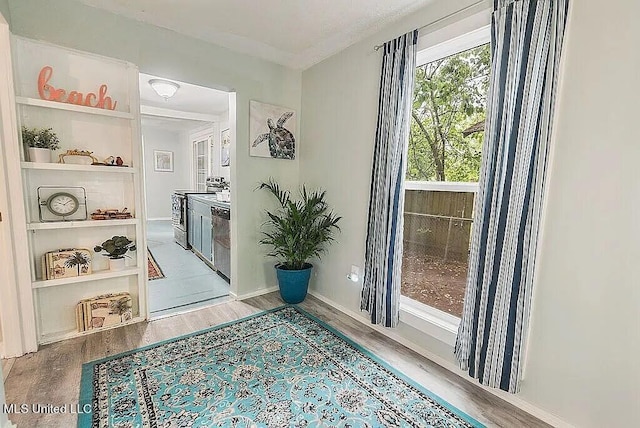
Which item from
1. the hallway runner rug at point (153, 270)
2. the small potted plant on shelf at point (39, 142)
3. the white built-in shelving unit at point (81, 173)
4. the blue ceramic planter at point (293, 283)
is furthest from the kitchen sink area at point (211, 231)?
the small potted plant on shelf at point (39, 142)

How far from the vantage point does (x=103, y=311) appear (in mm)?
2303

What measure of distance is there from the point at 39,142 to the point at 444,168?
2.83m

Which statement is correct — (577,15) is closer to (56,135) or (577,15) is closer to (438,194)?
(438,194)

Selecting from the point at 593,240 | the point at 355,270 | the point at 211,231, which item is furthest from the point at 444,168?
the point at 211,231

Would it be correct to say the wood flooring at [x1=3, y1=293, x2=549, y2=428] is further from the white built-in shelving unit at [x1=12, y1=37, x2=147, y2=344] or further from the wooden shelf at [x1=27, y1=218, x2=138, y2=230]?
the wooden shelf at [x1=27, y1=218, x2=138, y2=230]

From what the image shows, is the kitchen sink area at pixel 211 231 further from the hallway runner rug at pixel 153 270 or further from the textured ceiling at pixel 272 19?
the textured ceiling at pixel 272 19

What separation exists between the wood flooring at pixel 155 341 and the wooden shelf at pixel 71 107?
167 cm

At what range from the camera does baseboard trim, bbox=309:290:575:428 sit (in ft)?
5.08

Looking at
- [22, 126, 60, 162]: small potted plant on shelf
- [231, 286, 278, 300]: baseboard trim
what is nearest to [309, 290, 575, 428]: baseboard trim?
[231, 286, 278, 300]: baseboard trim

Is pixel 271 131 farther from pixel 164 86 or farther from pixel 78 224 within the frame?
pixel 78 224

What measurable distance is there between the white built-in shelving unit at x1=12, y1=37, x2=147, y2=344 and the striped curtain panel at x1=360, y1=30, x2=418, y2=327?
191cm

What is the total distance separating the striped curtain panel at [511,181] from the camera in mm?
1457

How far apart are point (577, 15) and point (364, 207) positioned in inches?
66.3

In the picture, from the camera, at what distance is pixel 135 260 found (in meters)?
2.50
